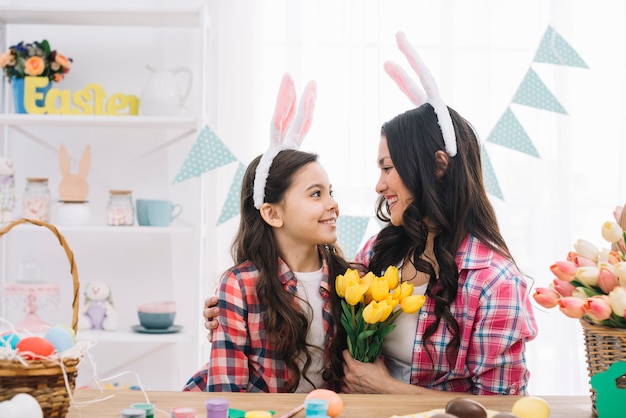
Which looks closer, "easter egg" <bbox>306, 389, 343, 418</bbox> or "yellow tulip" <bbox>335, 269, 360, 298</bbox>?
"easter egg" <bbox>306, 389, 343, 418</bbox>

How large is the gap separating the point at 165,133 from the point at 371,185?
0.90m

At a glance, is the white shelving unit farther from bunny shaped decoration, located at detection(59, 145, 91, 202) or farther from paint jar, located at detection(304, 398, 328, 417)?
paint jar, located at detection(304, 398, 328, 417)

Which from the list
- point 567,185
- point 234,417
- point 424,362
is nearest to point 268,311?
point 424,362

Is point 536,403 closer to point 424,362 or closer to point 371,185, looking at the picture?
point 424,362

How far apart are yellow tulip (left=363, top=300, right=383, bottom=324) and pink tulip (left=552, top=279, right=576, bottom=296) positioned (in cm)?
34

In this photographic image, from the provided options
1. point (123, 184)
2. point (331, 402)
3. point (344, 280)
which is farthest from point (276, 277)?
point (123, 184)

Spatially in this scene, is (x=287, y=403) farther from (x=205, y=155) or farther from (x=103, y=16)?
(x=103, y=16)

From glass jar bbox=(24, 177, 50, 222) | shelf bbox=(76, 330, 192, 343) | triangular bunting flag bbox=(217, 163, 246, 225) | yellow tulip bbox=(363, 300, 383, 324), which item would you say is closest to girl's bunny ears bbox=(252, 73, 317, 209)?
yellow tulip bbox=(363, 300, 383, 324)

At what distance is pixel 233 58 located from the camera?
9.98 feet

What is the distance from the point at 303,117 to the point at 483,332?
25.8 inches

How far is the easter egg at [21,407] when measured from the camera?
96cm

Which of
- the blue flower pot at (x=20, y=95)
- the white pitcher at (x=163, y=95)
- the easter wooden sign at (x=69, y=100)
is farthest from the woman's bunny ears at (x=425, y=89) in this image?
the blue flower pot at (x=20, y=95)

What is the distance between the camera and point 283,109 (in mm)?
1748

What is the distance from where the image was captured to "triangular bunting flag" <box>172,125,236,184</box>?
2.71 metres
